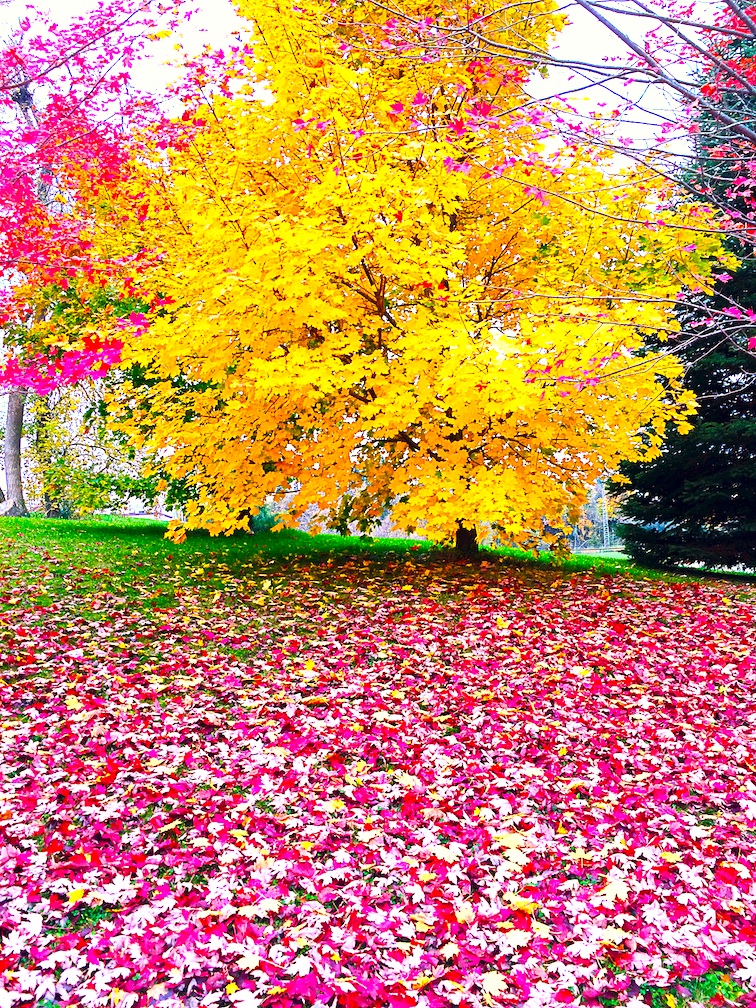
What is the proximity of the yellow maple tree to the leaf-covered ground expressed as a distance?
1.82 m

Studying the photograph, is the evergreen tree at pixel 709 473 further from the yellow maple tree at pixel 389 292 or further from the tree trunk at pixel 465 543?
the tree trunk at pixel 465 543

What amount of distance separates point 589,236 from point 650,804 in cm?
618

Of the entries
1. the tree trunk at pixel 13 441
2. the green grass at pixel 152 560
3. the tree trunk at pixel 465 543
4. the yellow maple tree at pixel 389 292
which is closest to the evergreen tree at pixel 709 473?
the green grass at pixel 152 560

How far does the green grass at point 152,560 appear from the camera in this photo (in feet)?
28.8

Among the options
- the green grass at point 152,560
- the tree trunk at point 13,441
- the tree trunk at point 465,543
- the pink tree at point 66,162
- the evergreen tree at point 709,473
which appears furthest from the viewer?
the tree trunk at point 13,441

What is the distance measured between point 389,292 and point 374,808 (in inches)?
239

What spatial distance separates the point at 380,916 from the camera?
3.27m

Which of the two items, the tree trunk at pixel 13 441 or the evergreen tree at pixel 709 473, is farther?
the tree trunk at pixel 13 441

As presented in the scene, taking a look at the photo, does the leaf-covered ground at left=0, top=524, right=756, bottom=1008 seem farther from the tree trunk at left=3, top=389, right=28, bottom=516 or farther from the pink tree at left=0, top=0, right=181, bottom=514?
the tree trunk at left=3, top=389, right=28, bottom=516

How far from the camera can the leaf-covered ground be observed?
2.99 m

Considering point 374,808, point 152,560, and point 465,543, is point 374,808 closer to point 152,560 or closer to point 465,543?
point 465,543

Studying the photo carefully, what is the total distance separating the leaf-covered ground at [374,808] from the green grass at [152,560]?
103 cm

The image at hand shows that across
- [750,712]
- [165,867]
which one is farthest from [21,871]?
[750,712]

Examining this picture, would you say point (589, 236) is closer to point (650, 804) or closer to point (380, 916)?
point (650, 804)
